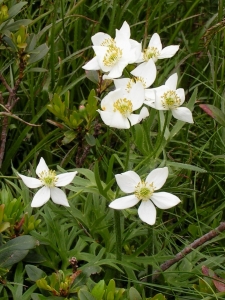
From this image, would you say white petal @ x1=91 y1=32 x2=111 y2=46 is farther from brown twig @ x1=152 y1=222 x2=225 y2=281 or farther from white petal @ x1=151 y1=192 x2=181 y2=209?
brown twig @ x1=152 y1=222 x2=225 y2=281

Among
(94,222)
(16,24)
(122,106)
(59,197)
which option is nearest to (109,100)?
(122,106)

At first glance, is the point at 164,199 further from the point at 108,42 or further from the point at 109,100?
the point at 108,42

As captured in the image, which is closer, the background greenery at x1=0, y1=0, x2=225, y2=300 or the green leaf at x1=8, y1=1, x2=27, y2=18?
the background greenery at x1=0, y1=0, x2=225, y2=300

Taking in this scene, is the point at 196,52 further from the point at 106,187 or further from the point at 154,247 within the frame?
the point at 106,187

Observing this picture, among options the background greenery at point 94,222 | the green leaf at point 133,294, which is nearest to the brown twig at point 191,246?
the background greenery at point 94,222

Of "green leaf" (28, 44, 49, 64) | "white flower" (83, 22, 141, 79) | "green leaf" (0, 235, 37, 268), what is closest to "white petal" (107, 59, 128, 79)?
"white flower" (83, 22, 141, 79)

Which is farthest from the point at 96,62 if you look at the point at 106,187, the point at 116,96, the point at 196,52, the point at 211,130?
the point at 196,52
